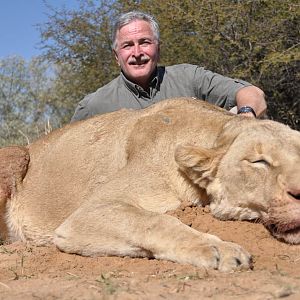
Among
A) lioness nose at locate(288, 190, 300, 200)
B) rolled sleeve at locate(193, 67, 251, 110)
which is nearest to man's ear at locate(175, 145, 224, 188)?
lioness nose at locate(288, 190, 300, 200)

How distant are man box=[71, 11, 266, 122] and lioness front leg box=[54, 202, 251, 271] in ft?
8.16

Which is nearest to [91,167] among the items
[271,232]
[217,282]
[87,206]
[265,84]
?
[87,206]

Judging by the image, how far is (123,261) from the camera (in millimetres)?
3924

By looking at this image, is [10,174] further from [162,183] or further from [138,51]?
[138,51]

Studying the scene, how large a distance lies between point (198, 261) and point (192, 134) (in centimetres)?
125

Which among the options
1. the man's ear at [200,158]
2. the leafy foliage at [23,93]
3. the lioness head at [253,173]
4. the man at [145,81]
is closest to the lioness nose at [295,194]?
the lioness head at [253,173]

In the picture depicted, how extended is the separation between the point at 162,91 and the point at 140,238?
3.02 m

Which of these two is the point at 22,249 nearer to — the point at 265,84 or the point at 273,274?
the point at 273,274

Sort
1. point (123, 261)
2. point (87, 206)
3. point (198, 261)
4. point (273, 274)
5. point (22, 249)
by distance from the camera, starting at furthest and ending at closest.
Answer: point (22, 249) → point (87, 206) → point (123, 261) → point (198, 261) → point (273, 274)

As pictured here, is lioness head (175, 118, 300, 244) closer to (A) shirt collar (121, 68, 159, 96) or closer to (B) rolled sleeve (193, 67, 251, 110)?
(B) rolled sleeve (193, 67, 251, 110)

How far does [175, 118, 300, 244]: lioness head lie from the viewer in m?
3.82

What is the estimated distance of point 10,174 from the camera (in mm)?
5539

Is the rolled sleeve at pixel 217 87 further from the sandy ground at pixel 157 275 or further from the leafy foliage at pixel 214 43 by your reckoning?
the leafy foliage at pixel 214 43

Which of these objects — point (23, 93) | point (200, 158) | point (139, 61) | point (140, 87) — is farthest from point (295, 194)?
point (23, 93)
